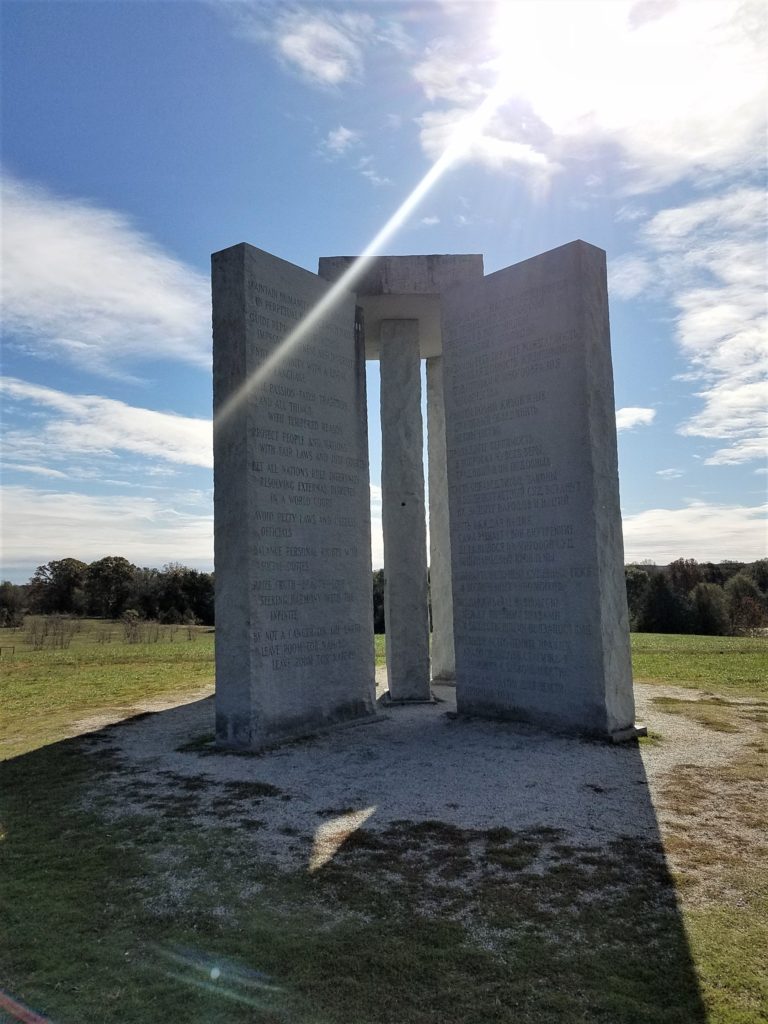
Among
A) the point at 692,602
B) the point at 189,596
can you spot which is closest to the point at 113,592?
the point at 189,596

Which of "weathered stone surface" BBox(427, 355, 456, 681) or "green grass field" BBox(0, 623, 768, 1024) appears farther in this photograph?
"weathered stone surface" BBox(427, 355, 456, 681)

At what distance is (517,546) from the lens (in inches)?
351

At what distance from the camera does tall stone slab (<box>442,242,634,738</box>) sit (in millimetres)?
8195

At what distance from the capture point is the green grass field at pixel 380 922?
→ 9.71ft

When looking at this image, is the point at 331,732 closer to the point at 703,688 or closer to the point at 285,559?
the point at 285,559

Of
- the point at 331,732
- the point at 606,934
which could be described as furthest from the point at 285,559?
the point at 606,934

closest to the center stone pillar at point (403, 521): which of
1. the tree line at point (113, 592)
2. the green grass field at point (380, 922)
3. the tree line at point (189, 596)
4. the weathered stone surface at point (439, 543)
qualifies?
the weathered stone surface at point (439, 543)

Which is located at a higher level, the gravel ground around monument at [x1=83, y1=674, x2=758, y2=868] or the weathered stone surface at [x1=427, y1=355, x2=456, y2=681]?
the weathered stone surface at [x1=427, y1=355, x2=456, y2=681]

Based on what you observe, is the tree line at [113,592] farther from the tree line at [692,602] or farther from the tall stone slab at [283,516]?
the tall stone slab at [283,516]

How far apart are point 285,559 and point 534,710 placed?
3.50 metres

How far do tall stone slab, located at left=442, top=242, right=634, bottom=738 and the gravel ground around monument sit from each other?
0.65m

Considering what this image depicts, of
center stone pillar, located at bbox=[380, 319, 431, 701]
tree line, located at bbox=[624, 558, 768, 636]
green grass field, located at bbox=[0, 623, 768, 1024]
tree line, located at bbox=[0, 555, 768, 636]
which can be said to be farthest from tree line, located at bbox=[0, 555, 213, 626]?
green grass field, located at bbox=[0, 623, 768, 1024]

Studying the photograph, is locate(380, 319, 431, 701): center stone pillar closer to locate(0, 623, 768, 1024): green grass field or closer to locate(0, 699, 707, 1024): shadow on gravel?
locate(0, 699, 707, 1024): shadow on gravel

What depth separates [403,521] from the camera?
36.0 ft
